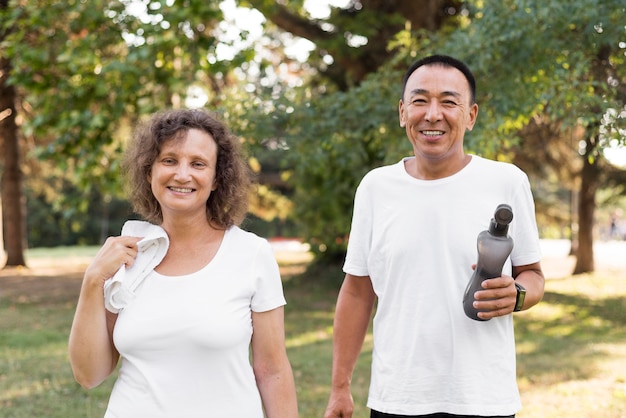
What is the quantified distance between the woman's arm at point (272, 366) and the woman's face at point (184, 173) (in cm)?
42

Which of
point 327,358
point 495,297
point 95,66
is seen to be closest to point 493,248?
point 495,297

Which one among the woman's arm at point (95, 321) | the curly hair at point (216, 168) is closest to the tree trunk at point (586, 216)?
the curly hair at point (216, 168)

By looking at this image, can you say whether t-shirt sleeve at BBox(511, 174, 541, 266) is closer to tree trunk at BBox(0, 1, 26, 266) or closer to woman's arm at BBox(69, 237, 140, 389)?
woman's arm at BBox(69, 237, 140, 389)

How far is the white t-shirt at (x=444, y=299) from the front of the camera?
2441 millimetres

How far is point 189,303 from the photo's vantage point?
2.24 meters

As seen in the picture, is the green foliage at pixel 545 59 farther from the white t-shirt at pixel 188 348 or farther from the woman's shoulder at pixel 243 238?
the white t-shirt at pixel 188 348

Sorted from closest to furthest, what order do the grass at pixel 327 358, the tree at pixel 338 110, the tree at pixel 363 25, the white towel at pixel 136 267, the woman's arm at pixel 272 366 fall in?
the white towel at pixel 136 267 < the woman's arm at pixel 272 366 < the grass at pixel 327 358 < the tree at pixel 338 110 < the tree at pixel 363 25

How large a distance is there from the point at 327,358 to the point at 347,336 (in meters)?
5.88

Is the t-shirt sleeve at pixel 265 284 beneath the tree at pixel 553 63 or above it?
beneath

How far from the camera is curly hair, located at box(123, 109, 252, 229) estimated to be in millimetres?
2402

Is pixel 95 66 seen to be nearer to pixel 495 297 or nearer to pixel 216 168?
pixel 216 168

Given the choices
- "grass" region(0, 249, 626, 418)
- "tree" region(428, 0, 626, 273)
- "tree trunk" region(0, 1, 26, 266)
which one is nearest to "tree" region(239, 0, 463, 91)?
"grass" region(0, 249, 626, 418)

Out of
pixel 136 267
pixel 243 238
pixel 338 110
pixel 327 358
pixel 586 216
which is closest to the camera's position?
pixel 136 267

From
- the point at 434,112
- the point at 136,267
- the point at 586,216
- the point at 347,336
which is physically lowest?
the point at 586,216
